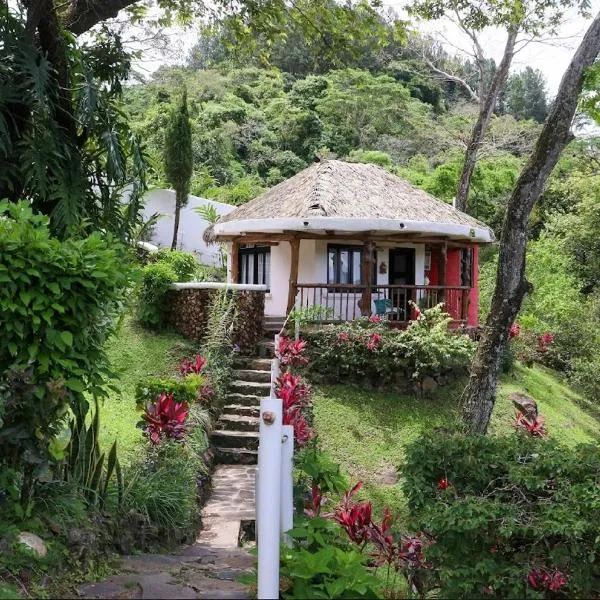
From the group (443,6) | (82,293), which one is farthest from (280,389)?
(443,6)

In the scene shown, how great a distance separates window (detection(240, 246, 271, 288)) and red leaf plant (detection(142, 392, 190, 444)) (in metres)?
10.6

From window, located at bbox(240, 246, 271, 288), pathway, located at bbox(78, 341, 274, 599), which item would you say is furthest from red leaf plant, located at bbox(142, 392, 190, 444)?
window, located at bbox(240, 246, 271, 288)

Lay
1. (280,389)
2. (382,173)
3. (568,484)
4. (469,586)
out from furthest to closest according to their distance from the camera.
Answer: (382,173), (280,389), (568,484), (469,586)

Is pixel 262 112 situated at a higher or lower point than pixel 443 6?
higher

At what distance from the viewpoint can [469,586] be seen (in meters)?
4.32

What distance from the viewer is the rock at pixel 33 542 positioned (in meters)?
4.66

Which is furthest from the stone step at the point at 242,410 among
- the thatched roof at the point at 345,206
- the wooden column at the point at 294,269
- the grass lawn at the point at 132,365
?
the thatched roof at the point at 345,206

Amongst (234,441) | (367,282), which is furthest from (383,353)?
(234,441)

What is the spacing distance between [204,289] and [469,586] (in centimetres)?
971


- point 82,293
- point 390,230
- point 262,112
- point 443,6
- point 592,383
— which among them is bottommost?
point 592,383

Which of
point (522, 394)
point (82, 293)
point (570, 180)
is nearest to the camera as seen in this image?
point (82, 293)

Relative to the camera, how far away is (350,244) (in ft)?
56.5

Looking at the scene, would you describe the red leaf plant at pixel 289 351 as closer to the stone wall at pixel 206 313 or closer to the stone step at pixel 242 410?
the stone step at pixel 242 410

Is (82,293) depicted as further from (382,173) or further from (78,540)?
(382,173)
